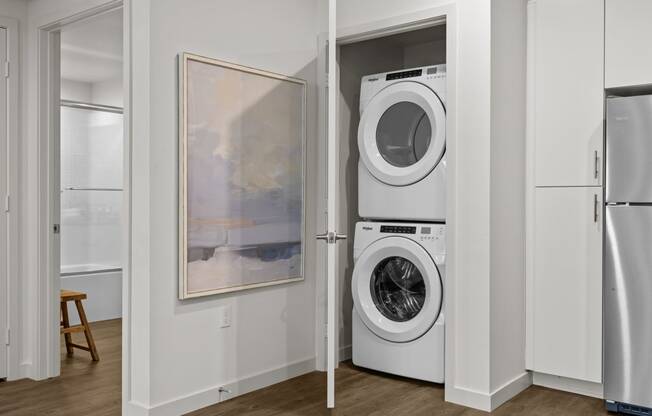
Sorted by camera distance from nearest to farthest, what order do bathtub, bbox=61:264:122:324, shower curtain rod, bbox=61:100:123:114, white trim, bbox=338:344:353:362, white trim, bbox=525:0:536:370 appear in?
white trim, bbox=525:0:536:370
white trim, bbox=338:344:353:362
bathtub, bbox=61:264:122:324
shower curtain rod, bbox=61:100:123:114

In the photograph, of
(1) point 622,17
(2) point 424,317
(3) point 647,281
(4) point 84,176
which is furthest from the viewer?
(4) point 84,176

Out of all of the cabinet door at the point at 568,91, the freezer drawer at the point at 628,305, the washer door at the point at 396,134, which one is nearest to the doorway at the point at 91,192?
the washer door at the point at 396,134

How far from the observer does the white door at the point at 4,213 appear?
3699mm

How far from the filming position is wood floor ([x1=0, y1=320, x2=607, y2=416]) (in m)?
3.11

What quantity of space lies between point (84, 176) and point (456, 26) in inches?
163

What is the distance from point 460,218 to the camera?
326 cm

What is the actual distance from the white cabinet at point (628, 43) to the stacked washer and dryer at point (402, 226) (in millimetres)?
899

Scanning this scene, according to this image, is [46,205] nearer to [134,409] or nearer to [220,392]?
[134,409]

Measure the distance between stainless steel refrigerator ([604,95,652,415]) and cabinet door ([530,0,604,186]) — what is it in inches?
9.0

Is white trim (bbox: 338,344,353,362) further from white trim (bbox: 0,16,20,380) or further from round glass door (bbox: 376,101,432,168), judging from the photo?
white trim (bbox: 0,16,20,380)

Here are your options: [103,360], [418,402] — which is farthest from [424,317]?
[103,360]

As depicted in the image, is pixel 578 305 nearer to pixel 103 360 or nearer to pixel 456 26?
pixel 456 26

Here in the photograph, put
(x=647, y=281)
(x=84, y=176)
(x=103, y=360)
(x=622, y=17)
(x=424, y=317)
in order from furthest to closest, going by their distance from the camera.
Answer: (x=84, y=176)
(x=103, y=360)
(x=424, y=317)
(x=622, y=17)
(x=647, y=281)

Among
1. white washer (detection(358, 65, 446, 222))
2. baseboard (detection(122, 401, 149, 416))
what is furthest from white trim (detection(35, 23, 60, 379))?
white washer (detection(358, 65, 446, 222))
